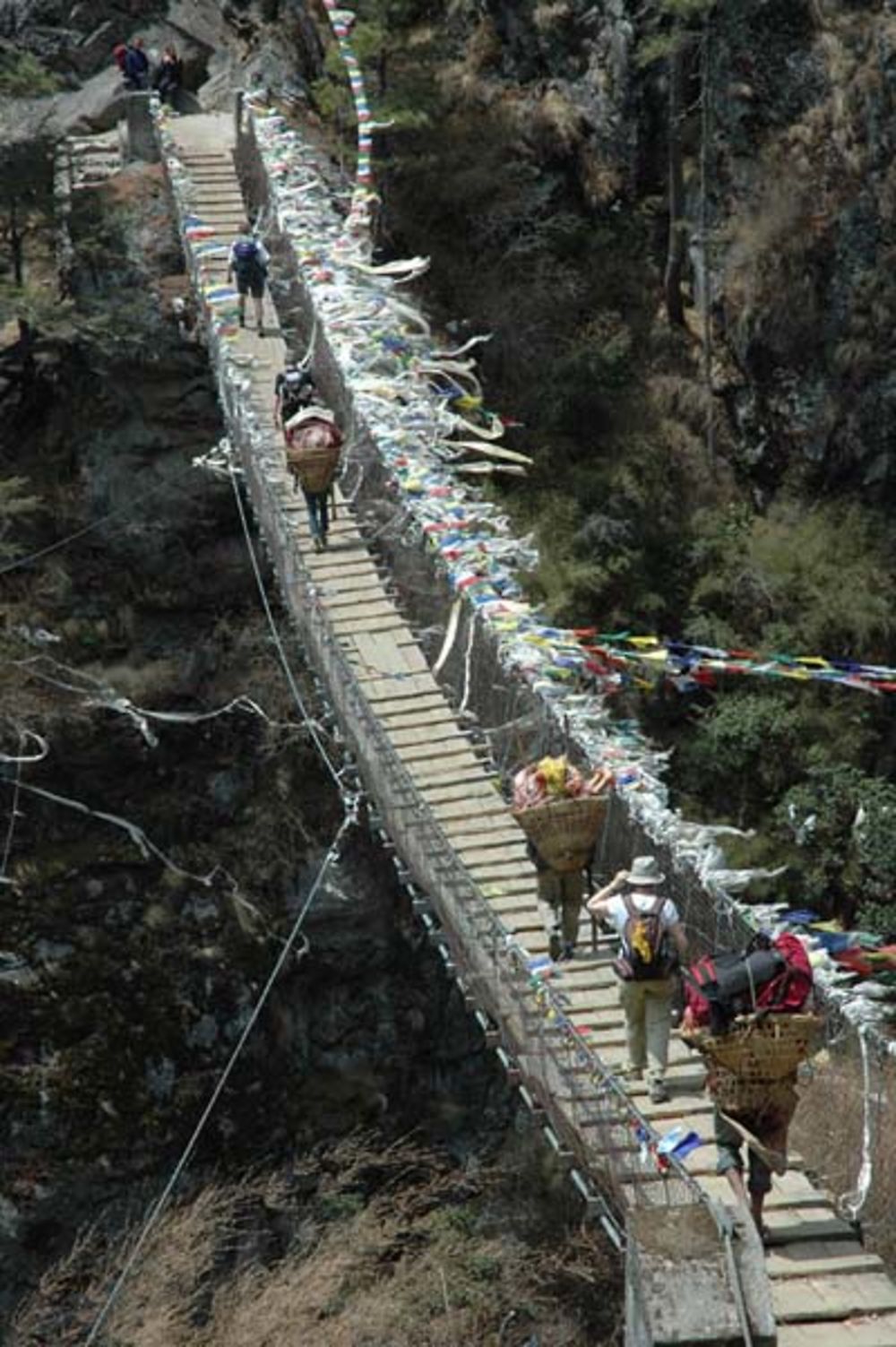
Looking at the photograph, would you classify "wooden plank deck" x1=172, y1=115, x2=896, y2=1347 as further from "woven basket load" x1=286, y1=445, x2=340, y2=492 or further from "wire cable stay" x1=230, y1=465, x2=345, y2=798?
"wire cable stay" x1=230, y1=465, x2=345, y2=798

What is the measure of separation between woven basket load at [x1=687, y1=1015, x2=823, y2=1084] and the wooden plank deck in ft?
2.27

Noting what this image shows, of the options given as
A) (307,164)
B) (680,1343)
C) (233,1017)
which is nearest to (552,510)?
(307,164)

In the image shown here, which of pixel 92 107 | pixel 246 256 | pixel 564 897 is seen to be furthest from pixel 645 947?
pixel 92 107

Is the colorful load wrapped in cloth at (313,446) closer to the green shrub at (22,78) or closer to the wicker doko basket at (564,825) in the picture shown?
the wicker doko basket at (564,825)

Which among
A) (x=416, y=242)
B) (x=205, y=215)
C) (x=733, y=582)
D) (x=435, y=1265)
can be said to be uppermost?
(x=205, y=215)

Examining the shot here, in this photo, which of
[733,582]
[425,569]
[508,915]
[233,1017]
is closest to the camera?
[508,915]

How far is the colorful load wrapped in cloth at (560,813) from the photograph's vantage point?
9234 millimetres

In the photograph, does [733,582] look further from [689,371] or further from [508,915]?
[508,915]

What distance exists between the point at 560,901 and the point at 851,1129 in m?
2.39

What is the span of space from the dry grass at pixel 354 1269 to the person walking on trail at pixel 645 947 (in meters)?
6.94

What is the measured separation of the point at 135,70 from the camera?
20.9m

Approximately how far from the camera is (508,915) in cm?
A: 1021

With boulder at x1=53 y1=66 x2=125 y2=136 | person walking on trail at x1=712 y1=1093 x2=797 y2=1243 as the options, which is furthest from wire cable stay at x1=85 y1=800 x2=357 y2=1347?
boulder at x1=53 y1=66 x2=125 y2=136

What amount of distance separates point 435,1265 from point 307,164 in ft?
28.5
